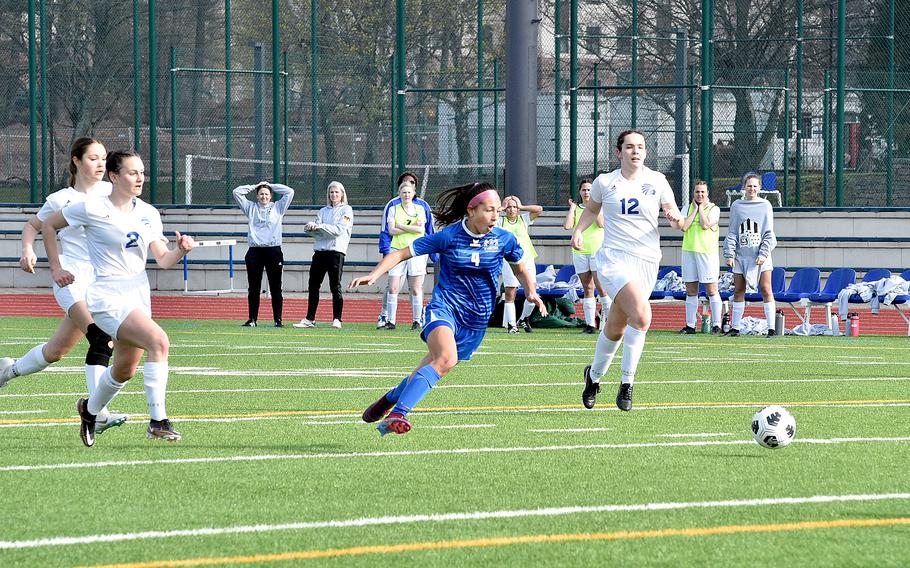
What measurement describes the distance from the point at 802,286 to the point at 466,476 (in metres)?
15.5

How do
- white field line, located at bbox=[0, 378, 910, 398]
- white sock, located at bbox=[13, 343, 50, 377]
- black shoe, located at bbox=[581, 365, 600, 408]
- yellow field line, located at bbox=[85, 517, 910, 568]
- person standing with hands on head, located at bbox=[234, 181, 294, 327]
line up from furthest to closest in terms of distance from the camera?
person standing with hands on head, located at bbox=[234, 181, 294, 327], white field line, located at bbox=[0, 378, 910, 398], black shoe, located at bbox=[581, 365, 600, 408], white sock, located at bbox=[13, 343, 50, 377], yellow field line, located at bbox=[85, 517, 910, 568]

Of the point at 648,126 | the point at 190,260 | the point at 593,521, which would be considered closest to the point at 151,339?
the point at 593,521

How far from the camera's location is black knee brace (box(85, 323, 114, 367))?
8.73m

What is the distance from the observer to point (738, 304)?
771 inches

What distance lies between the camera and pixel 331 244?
20062 millimetres

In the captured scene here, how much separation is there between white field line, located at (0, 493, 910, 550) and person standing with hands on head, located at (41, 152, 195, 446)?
2.47 m

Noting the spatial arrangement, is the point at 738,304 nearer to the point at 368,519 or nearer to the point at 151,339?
the point at 151,339

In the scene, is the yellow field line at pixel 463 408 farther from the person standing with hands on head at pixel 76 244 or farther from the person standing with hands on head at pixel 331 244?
the person standing with hands on head at pixel 331 244

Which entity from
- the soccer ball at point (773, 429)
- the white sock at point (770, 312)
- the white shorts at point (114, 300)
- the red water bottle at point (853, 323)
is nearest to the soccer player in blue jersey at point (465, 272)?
the white shorts at point (114, 300)

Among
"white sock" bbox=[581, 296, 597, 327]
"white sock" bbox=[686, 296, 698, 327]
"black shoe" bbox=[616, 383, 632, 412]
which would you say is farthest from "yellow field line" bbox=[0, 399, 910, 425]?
"white sock" bbox=[686, 296, 698, 327]

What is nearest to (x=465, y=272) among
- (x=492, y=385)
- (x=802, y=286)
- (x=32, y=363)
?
(x=32, y=363)

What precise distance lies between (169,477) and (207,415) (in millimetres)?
2741

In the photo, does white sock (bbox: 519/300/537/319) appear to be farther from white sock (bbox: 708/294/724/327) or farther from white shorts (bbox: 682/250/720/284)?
white sock (bbox: 708/294/724/327)

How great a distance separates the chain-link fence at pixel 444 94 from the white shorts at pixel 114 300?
18172mm
